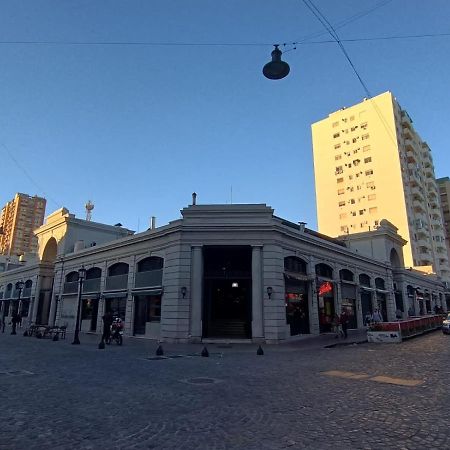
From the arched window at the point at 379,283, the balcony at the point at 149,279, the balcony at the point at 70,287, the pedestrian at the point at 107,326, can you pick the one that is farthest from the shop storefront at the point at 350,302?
the balcony at the point at 70,287

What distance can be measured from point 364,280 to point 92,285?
2591cm

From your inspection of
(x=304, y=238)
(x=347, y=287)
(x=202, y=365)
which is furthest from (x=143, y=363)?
(x=347, y=287)

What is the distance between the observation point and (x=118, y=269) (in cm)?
2975

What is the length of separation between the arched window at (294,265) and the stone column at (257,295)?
8.58 ft

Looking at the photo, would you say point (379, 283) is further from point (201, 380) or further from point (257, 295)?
point (201, 380)

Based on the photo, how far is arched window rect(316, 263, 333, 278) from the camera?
93.6 feet

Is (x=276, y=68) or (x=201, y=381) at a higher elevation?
(x=276, y=68)

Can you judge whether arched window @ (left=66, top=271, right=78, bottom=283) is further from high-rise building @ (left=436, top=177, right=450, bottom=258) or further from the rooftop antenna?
high-rise building @ (left=436, top=177, right=450, bottom=258)

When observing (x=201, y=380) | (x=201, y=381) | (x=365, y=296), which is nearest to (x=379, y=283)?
(x=365, y=296)

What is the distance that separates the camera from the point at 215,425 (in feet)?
20.2

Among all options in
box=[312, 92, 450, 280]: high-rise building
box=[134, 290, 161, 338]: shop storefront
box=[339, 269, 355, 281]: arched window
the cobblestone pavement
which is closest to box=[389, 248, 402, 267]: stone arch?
box=[339, 269, 355, 281]: arched window

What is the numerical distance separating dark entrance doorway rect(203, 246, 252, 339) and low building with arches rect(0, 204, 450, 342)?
7 centimetres

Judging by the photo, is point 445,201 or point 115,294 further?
point 445,201

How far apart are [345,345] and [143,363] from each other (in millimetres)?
12345
